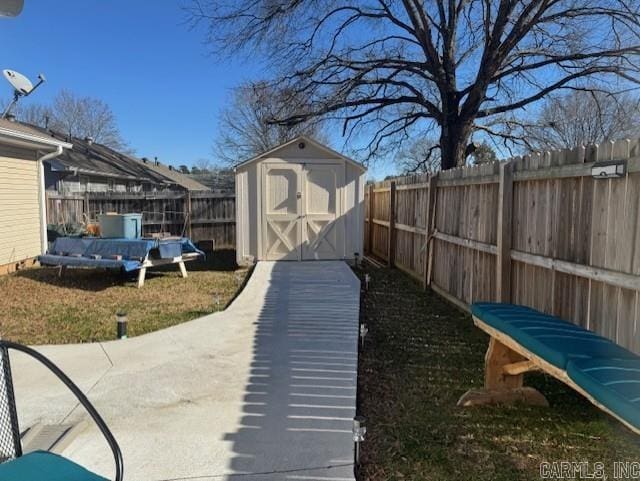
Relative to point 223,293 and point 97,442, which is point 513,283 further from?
A: point 223,293

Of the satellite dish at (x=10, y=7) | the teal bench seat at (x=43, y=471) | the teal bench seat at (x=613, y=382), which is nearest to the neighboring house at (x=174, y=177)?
the satellite dish at (x=10, y=7)

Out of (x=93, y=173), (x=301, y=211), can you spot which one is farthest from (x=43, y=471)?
(x=93, y=173)

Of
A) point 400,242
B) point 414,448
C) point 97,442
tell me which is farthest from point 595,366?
point 400,242

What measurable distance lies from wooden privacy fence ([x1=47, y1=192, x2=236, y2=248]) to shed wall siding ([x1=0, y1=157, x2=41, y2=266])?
330cm

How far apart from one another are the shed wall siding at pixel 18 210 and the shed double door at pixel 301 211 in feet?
16.4

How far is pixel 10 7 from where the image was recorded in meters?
2.11

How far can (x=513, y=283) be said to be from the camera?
5.00m

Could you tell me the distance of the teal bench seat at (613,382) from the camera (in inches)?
77.4

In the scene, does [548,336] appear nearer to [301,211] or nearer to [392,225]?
[392,225]

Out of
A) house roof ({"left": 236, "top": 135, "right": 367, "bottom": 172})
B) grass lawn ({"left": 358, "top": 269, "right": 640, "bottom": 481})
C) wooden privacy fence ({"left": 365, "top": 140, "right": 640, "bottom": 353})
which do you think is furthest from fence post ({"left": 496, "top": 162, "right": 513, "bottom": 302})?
house roof ({"left": 236, "top": 135, "right": 367, "bottom": 172})

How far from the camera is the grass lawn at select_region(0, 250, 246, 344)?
18.2 ft

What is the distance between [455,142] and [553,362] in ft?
35.1

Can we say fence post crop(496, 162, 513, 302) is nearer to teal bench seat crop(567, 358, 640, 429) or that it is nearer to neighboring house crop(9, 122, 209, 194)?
teal bench seat crop(567, 358, 640, 429)

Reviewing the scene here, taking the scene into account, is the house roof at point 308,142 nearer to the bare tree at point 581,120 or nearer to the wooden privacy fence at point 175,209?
the wooden privacy fence at point 175,209
